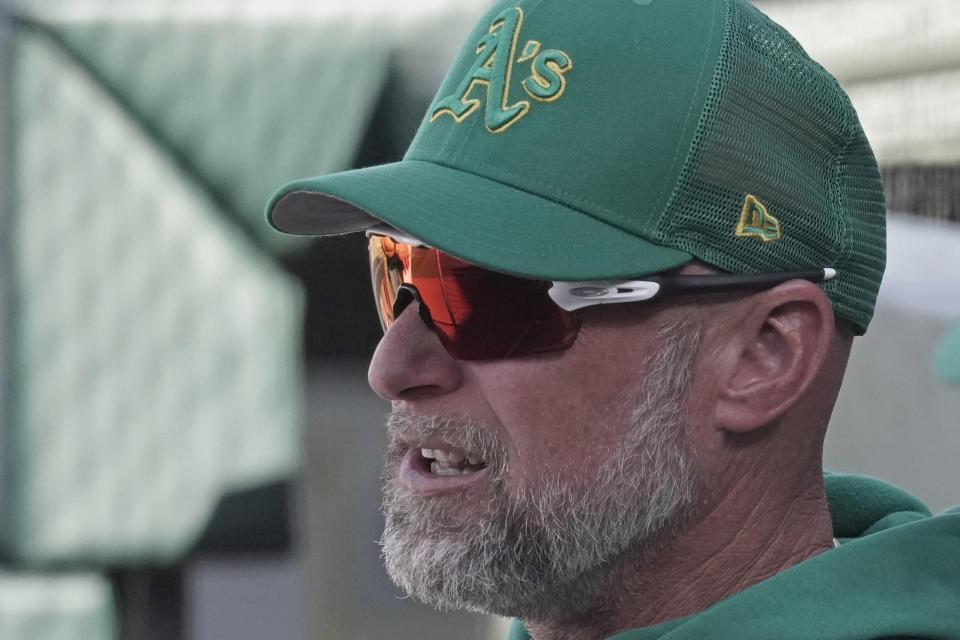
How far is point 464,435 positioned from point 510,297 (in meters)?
0.18

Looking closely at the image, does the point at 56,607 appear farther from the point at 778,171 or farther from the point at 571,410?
the point at 778,171

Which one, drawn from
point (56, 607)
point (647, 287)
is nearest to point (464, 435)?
point (647, 287)

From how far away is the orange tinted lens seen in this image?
1.28 meters

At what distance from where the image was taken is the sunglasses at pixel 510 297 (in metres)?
1.25

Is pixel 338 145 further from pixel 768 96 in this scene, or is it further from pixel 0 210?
pixel 768 96

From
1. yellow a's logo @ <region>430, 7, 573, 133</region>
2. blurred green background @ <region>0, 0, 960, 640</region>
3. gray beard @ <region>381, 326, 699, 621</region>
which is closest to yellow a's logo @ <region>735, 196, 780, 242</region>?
gray beard @ <region>381, 326, 699, 621</region>

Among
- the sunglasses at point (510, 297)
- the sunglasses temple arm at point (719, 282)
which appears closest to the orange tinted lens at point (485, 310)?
the sunglasses at point (510, 297)

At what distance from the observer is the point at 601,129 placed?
1243mm

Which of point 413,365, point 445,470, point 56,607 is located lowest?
point 56,607

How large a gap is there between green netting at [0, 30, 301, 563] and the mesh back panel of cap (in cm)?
302

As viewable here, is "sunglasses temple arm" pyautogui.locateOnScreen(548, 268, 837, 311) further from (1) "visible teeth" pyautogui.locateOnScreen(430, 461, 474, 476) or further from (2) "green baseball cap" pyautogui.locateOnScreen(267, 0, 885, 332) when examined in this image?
(1) "visible teeth" pyautogui.locateOnScreen(430, 461, 474, 476)

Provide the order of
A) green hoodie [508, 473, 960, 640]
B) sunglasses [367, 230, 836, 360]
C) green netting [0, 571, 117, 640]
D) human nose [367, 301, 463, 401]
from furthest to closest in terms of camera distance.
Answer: green netting [0, 571, 117, 640]
human nose [367, 301, 463, 401]
sunglasses [367, 230, 836, 360]
green hoodie [508, 473, 960, 640]

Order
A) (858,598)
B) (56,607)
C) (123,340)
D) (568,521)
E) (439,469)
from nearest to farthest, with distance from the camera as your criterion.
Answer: (858,598) < (568,521) < (439,469) < (56,607) < (123,340)

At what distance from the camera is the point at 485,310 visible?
1.30 meters
